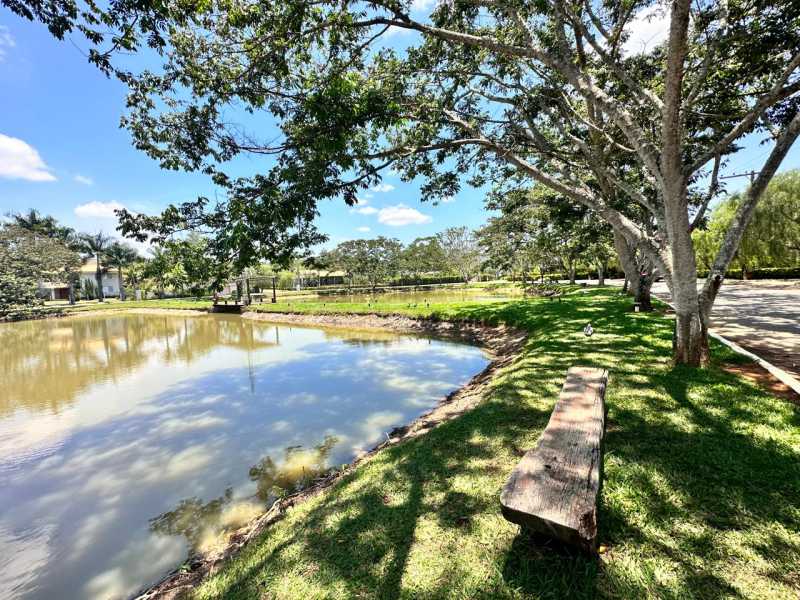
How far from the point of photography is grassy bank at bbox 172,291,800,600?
1.85 meters

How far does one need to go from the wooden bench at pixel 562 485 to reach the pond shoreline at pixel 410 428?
2.43 meters

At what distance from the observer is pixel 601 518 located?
7.41 ft

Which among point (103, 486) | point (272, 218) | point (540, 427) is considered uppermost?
point (272, 218)

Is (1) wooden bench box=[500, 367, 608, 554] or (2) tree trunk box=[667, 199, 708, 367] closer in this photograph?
(1) wooden bench box=[500, 367, 608, 554]

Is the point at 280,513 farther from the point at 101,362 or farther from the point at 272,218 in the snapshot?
the point at 101,362

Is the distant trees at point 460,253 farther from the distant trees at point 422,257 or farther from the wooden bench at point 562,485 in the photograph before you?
the wooden bench at point 562,485

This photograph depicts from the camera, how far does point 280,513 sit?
3.48m

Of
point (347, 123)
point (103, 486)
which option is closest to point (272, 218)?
point (347, 123)

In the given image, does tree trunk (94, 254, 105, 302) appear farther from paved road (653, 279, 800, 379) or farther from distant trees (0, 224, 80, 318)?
paved road (653, 279, 800, 379)

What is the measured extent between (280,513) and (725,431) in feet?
14.4

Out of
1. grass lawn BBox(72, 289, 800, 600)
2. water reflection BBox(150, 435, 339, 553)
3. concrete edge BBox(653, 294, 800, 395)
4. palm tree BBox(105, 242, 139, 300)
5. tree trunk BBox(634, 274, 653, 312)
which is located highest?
palm tree BBox(105, 242, 139, 300)

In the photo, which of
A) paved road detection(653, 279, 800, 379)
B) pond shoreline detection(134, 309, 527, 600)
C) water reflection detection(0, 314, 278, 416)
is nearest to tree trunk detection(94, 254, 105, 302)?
water reflection detection(0, 314, 278, 416)

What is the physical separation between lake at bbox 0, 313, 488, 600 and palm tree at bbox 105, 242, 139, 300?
38486mm

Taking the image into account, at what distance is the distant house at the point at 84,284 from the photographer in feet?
149
